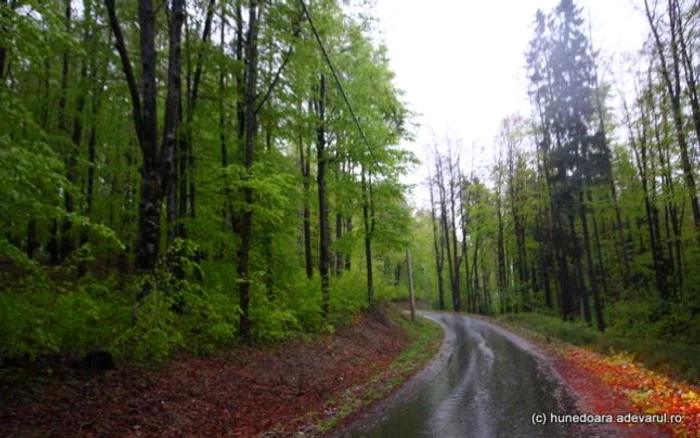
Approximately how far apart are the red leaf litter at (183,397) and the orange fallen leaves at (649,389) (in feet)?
18.4

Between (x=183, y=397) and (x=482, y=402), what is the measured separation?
5.57m

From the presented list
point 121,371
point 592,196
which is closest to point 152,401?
point 121,371

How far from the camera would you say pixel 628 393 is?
8000mm

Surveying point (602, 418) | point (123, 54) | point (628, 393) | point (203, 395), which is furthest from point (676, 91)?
point (203, 395)

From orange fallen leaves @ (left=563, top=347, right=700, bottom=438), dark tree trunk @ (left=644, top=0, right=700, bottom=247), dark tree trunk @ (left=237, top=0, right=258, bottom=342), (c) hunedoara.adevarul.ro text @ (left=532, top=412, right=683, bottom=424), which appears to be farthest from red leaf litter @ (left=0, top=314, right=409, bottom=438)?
dark tree trunk @ (left=644, top=0, right=700, bottom=247)

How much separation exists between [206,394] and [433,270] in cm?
4381

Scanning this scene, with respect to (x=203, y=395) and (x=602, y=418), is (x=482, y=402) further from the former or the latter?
(x=203, y=395)

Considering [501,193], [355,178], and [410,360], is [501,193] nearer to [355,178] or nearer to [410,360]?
[355,178]

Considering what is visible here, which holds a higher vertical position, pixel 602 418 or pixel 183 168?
pixel 183 168

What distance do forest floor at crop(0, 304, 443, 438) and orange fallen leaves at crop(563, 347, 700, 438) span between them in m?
4.80

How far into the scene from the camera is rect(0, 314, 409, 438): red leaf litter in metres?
5.72

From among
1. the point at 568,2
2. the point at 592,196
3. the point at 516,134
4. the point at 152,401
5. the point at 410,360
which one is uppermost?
the point at 568,2

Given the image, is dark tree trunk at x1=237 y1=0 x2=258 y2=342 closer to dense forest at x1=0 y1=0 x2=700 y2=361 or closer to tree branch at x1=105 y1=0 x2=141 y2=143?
dense forest at x1=0 y1=0 x2=700 y2=361

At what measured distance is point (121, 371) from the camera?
23.8 ft
